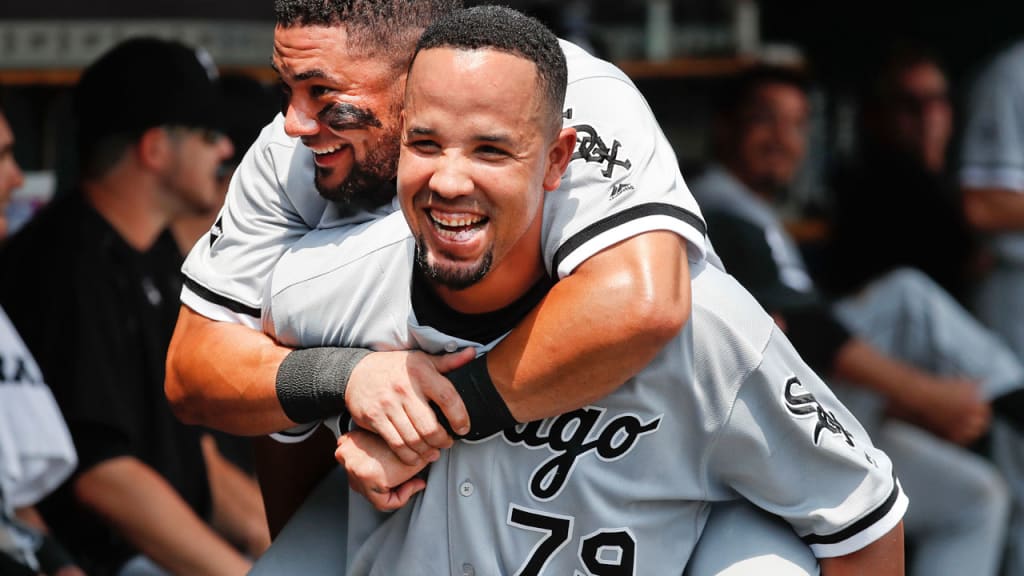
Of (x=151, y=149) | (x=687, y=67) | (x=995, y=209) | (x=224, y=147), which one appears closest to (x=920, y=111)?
(x=995, y=209)

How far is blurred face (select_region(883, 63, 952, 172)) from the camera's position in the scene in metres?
5.15

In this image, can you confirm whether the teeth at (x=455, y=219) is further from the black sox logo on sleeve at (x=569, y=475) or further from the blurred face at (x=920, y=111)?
the blurred face at (x=920, y=111)

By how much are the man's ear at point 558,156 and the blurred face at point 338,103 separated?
0.30 metres

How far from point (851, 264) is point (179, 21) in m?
2.28

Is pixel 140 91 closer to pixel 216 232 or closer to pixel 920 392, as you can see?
pixel 216 232

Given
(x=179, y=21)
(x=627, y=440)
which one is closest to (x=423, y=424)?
(x=627, y=440)

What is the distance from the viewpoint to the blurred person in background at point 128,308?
3.28 meters

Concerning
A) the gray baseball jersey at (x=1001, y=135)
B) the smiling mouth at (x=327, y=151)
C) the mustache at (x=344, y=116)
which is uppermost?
the mustache at (x=344, y=116)

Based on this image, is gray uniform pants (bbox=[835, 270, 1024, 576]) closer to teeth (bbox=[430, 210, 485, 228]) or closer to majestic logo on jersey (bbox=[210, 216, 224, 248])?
majestic logo on jersey (bbox=[210, 216, 224, 248])

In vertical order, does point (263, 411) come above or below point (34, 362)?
above

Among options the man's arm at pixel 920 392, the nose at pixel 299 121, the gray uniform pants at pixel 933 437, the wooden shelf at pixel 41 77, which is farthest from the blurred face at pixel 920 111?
the nose at pixel 299 121

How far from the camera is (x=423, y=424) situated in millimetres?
1958

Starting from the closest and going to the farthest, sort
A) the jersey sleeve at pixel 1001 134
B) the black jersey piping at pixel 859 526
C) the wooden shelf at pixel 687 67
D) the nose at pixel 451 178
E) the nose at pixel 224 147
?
the nose at pixel 451 178 → the black jersey piping at pixel 859 526 → the nose at pixel 224 147 → the jersey sleeve at pixel 1001 134 → the wooden shelf at pixel 687 67

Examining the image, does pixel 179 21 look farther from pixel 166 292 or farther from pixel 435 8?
pixel 435 8
